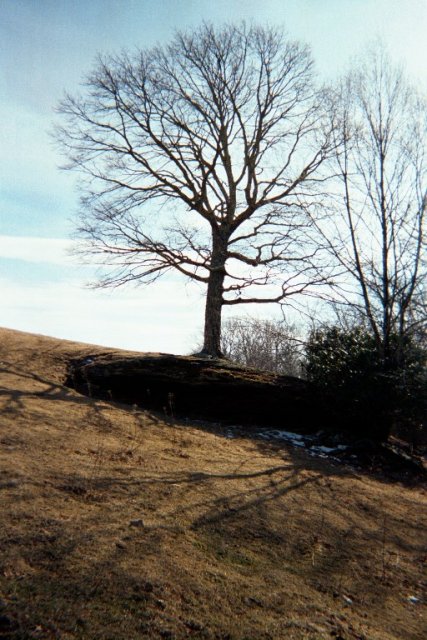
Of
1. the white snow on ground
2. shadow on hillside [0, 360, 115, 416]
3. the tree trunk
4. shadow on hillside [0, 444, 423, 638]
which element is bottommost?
shadow on hillside [0, 444, 423, 638]

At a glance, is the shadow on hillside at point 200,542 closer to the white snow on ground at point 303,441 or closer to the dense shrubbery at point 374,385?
the white snow on ground at point 303,441

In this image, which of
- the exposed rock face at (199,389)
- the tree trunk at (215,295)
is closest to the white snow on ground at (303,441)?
the exposed rock face at (199,389)

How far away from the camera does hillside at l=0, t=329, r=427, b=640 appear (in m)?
3.35

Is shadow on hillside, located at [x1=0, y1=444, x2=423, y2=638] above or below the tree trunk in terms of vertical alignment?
below

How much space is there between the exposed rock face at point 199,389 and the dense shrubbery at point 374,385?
64 cm

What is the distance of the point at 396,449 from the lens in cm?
1012

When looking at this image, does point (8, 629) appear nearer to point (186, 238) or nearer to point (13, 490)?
point (13, 490)

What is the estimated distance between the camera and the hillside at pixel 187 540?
11.0ft

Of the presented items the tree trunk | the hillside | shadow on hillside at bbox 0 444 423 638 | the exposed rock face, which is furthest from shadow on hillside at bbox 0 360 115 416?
the tree trunk

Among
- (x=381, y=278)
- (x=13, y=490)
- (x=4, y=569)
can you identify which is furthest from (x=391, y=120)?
(x=4, y=569)

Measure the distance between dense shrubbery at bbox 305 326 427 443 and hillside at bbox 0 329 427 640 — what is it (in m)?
1.99

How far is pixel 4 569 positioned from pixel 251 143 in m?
15.7

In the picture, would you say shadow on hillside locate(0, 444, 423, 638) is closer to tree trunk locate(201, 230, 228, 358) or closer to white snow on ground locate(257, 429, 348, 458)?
white snow on ground locate(257, 429, 348, 458)

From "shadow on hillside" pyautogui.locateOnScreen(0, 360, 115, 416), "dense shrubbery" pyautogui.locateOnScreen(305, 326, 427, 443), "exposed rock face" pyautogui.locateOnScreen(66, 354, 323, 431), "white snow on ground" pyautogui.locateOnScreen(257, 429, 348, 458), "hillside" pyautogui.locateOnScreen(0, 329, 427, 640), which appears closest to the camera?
"hillside" pyautogui.locateOnScreen(0, 329, 427, 640)
